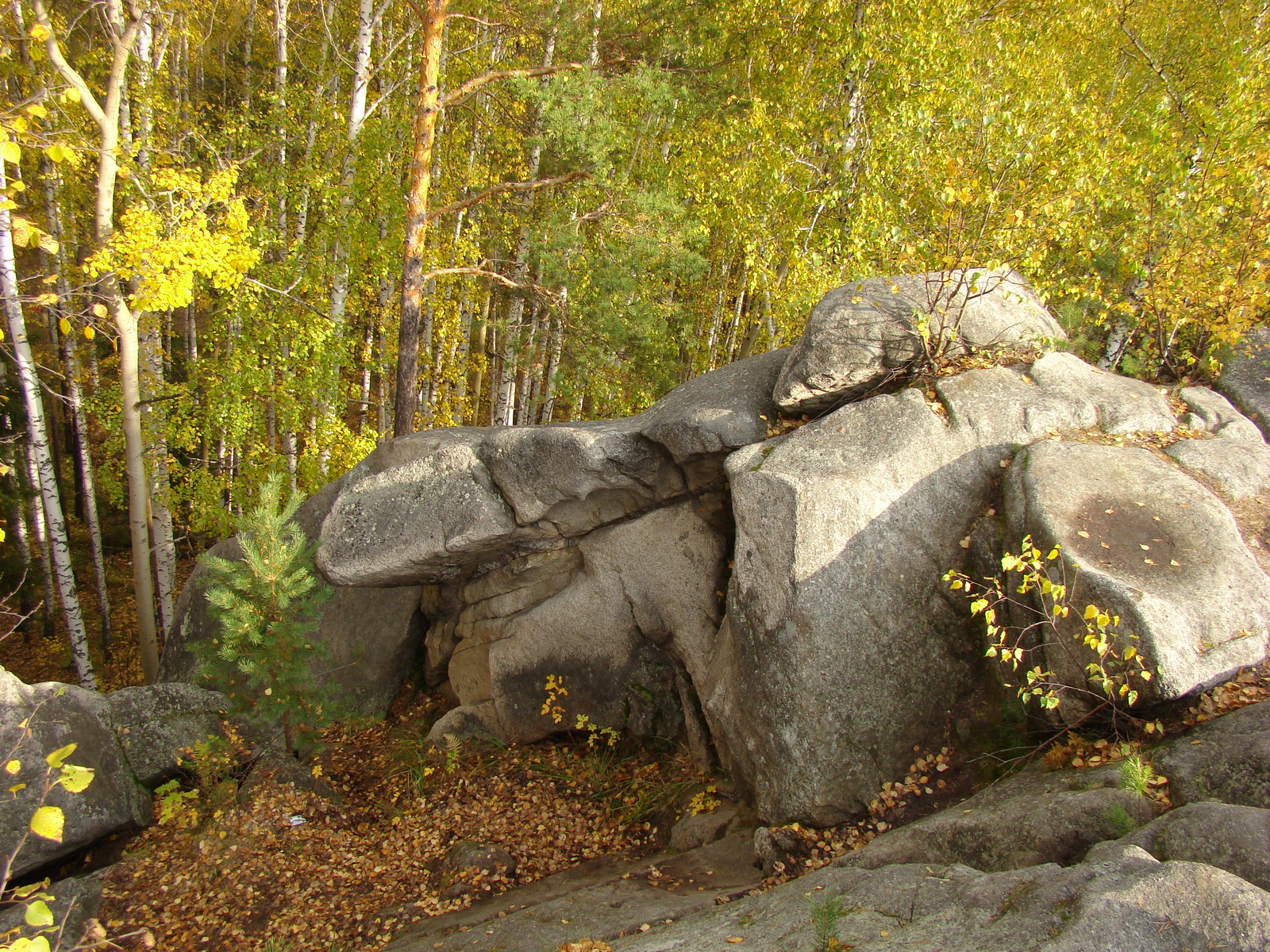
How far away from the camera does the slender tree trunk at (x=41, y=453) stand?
9.70 meters

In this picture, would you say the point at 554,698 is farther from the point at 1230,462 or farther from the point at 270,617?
the point at 1230,462

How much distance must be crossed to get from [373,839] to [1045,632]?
26.6ft

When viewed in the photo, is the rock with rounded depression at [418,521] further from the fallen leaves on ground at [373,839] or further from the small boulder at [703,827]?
the small boulder at [703,827]

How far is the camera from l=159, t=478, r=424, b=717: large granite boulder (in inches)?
483

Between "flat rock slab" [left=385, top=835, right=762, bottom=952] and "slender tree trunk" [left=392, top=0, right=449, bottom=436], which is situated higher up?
"slender tree trunk" [left=392, top=0, right=449, bottom=436]

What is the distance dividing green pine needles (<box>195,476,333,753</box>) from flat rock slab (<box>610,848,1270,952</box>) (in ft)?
18.2

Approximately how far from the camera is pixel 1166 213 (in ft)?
31.6

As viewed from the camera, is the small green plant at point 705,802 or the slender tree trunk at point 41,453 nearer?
the small green plant at point 705,802

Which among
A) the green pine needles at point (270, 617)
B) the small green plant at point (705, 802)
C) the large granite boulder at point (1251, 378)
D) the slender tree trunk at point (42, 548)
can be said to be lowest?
the slender tree trunk at point (42, 548)

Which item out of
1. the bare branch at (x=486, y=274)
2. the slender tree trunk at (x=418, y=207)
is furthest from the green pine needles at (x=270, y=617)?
the bare branch at (x=486, y=274)

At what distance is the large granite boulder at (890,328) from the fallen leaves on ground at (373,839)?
526 cm

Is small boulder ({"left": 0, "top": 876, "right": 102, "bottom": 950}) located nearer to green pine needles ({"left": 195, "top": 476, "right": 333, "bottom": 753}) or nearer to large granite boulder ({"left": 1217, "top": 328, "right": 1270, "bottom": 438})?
green pine needles ({"left": 195, "top": 476, "right": 333, "bottom": 753})

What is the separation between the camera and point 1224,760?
15.7 feet

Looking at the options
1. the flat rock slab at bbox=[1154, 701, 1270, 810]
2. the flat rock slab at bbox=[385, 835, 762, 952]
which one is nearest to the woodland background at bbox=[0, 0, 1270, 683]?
the flat rock slab at bbox=[1154, 701, 1270, 810]
